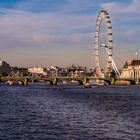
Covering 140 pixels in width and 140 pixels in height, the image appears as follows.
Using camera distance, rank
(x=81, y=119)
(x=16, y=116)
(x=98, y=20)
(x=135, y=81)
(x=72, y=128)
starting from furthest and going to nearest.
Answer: (x=135, y=81) < (x=98, y=20) < (x=16, y=116) < (x=81, y=119) < (x=72, y=128)

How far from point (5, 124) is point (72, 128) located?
4776 millimetres

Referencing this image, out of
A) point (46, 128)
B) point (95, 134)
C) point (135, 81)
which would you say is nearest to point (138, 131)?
point (95, 134)

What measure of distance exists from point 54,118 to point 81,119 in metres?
2.14

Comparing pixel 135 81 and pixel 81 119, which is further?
pixel 135 81

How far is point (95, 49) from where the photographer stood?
154125 mm

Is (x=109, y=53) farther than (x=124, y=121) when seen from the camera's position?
Yes

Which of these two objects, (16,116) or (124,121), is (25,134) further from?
(16,116)

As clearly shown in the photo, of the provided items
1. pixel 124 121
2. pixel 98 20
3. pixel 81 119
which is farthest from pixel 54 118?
pixel 98 20

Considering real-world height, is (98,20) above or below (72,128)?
above

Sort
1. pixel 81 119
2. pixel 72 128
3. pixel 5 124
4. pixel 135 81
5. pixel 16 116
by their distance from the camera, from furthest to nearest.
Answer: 1. pixel 135 81
2. pixel 16 116
3. pixel 81 119
4. pixel 5 124
5. pixel 72 128

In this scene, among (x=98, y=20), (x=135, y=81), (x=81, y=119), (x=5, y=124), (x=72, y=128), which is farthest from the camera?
(x=135, y=81)

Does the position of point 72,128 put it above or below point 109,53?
below

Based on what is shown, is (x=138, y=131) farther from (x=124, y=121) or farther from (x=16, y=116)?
(x=16, y=116)

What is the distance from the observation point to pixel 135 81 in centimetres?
16925
